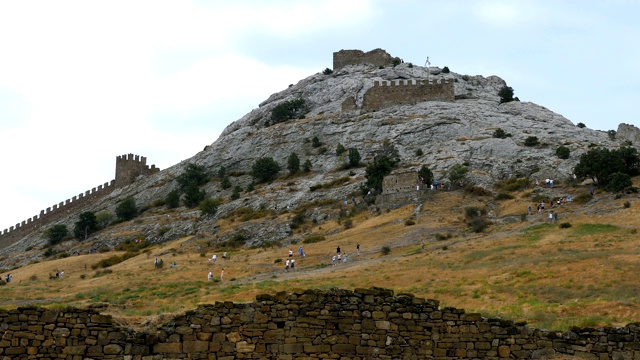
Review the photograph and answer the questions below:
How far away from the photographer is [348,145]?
94.9m

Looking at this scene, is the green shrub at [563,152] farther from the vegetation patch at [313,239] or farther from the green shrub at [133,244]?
the green shrub at [133,244]

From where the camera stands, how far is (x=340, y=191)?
258 feet

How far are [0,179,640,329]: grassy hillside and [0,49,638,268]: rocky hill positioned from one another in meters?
8.29

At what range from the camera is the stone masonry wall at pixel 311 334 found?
15070mm

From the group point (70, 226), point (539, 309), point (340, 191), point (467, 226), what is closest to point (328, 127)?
point (340, 191)

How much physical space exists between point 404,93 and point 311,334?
91322mm

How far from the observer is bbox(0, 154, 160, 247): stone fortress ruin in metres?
104

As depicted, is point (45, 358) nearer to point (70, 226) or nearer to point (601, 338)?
point (601, 338)

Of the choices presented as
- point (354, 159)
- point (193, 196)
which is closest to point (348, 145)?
point (354, 159)

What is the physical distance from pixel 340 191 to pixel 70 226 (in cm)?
3585

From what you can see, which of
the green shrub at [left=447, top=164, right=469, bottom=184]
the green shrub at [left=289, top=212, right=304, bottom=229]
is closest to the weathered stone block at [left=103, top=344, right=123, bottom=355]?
the green shrub at [left=289, top=212, right=304, bottom=229]

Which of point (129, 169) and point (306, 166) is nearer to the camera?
point (306, 166)

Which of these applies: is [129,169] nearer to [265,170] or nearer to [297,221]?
[265,170]

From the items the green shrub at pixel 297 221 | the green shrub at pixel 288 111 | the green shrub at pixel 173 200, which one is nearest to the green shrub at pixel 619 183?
the green shrub at pixel 297 221
